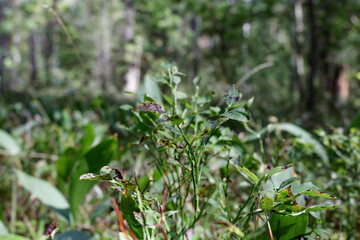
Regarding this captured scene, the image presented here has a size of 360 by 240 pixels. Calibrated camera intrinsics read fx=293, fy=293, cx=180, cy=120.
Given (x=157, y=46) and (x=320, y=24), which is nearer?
(x=320, y=24)

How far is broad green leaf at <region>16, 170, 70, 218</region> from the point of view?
90 centimetres

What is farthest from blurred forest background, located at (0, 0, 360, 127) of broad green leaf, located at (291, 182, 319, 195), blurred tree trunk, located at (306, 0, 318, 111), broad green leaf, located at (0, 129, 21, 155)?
broad green leaf, located at (291, 182, 319, 195)

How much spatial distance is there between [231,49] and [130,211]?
21.0 feet

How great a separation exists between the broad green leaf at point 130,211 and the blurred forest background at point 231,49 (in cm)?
58

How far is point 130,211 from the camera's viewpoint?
1.66 ft

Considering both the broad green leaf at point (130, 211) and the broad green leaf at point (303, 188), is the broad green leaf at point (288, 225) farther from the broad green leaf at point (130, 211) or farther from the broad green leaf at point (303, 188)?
the broad green leaf at point (130, 211)

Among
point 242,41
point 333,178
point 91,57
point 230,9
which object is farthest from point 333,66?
point 91,57

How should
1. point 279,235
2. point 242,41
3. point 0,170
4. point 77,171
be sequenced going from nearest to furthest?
point 279,235 → point 77,171 → point 0,170 → point 242,41

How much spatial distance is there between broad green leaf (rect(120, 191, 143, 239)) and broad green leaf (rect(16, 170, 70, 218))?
0.47 meters

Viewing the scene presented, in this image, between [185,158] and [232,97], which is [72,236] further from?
[232,97]

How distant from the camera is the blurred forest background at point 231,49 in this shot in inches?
136

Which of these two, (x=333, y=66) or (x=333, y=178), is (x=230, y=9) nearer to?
(x=333, y=178)

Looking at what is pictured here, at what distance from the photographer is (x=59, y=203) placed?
0.93m

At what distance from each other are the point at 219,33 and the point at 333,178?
492 cm
